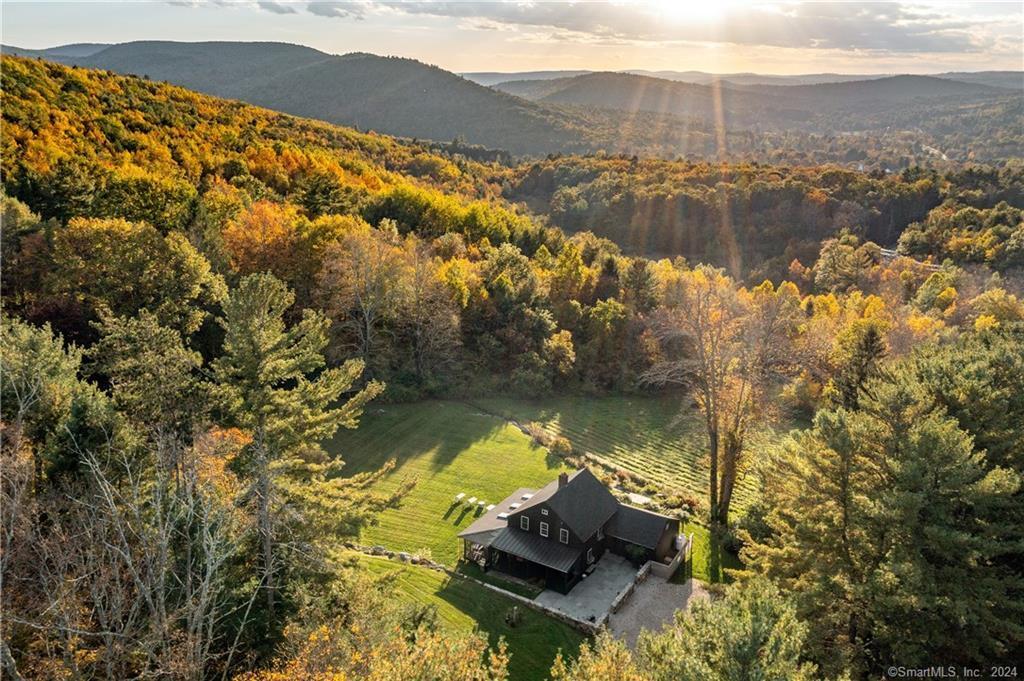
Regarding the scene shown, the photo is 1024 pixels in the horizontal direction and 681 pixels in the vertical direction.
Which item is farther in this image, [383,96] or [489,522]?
[383,96]

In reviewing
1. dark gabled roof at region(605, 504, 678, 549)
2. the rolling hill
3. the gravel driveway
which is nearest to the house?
dark gabled roof at region(605, 504, 678, 549)

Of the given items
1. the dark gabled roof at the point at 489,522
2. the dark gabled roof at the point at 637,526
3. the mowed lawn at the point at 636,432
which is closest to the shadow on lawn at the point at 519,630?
the dark gabled roof at the point at 489,522

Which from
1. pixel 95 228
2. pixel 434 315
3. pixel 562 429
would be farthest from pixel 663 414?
pixel 95 228

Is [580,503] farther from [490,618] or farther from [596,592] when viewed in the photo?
[490,618]

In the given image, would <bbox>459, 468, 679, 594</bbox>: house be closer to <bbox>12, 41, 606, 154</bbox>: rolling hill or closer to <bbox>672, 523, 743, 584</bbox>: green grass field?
<bbox>672, 523, 743, 584</bbox>: green grass field

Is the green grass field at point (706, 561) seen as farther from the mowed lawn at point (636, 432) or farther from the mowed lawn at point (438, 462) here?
the mowed lawn at point (438, 462)

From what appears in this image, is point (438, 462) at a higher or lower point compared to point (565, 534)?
lower

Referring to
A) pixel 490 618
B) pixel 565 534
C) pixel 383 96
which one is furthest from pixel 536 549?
pixel 383 96
